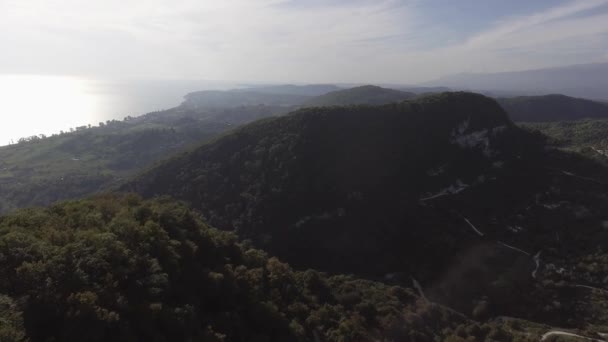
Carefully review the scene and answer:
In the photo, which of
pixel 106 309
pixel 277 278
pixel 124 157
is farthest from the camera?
pixel 124 157

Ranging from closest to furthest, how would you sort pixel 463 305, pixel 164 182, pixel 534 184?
pixel 463 305 < pixel 534 184 < pixel 164 182

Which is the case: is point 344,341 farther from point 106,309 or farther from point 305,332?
point 106,309

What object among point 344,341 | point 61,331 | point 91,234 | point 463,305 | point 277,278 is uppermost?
point 91,234

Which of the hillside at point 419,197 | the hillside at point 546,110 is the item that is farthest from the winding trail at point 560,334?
the hillside at point 546,110

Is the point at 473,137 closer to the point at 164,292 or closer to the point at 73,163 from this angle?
the point at 164,292

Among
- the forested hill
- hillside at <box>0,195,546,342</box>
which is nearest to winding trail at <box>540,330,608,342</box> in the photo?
hillside at <box>0,195,546,342</box>

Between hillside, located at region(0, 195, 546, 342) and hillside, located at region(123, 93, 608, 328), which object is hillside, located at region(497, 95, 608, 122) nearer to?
hillside, located at region(123, 93, 608, 328)

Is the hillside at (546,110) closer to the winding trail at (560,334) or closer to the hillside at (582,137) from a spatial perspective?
the hillside at (582,137)

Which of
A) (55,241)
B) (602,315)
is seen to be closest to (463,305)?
(602,315)
